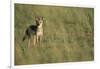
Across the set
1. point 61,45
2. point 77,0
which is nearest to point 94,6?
point 77,0

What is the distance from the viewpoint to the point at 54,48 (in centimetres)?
214

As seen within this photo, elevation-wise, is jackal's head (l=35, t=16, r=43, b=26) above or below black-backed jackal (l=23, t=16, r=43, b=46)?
above

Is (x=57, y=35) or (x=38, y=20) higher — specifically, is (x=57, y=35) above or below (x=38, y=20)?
below

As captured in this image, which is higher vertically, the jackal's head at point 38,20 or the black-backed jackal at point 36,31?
the jackal's head at point 38,20

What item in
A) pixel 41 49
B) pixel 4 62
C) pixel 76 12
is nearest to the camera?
pixel 4 62

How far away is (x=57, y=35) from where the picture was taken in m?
2.15

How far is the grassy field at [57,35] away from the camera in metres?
2.02

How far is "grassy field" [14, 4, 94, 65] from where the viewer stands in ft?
6.63

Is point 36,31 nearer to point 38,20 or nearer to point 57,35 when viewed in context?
point 38,20

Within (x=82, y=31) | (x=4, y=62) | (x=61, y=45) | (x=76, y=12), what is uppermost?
(x=76, y=12)

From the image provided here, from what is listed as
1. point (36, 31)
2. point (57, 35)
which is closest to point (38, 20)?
point (36, 31)

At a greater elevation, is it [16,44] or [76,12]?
[76,12]

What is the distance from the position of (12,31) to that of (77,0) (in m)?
0.75

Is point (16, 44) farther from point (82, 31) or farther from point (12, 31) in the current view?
point (82, 31)
